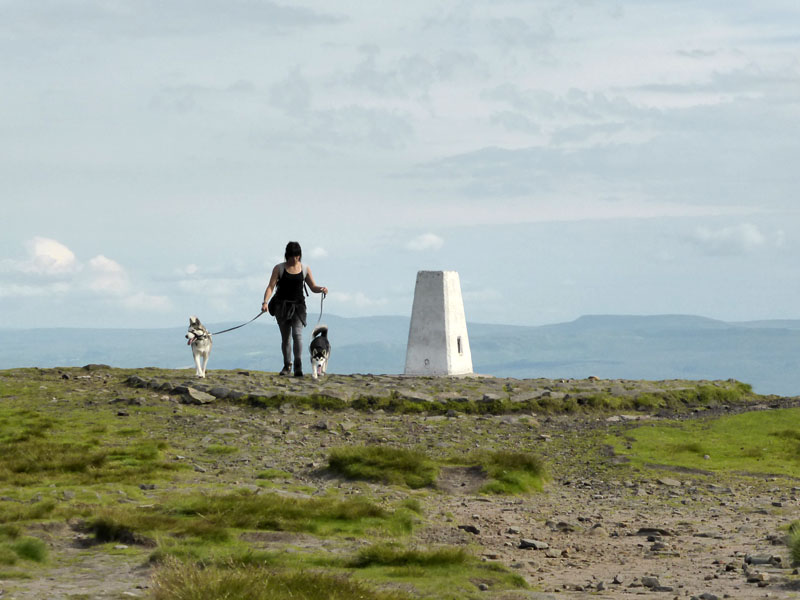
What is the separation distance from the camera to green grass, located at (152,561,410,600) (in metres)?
7.93

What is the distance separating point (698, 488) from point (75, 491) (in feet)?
38.5

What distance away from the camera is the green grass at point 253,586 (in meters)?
7.93

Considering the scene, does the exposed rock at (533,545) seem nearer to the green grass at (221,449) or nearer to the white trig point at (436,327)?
the green grass at (221,449)

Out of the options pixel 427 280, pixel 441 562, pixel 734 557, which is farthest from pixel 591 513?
pixel 427 280

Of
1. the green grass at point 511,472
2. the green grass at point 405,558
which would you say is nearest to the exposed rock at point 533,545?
the green grass at point 405,558

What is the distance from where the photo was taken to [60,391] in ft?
93.1

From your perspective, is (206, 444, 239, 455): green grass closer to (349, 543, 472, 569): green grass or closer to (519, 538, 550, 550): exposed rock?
(519, 538, 550, 550): exposed rock

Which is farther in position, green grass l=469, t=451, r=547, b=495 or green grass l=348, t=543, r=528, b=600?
green grass l=469, t=451, r=547, b=495

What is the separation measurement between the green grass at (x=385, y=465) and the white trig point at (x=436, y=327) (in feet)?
77.8

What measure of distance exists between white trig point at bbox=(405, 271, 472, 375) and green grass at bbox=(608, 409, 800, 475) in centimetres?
1603

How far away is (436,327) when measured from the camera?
41.8 m

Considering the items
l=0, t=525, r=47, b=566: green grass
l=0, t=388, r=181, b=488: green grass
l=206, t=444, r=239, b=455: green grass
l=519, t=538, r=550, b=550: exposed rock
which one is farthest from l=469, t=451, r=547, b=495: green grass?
l=0, t=525, r=47, b=566: green grass

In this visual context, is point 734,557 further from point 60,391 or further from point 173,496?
point 60,391

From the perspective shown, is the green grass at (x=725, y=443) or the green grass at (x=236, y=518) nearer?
the green grass at (x=236, y=518)
